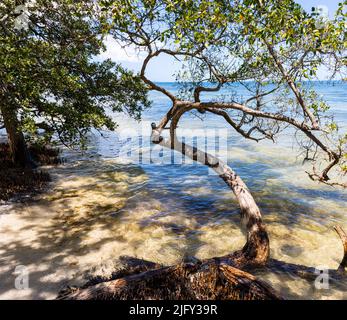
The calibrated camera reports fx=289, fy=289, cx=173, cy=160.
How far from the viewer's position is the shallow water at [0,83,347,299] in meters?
8.46

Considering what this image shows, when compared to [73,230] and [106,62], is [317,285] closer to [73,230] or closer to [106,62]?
[73,230]

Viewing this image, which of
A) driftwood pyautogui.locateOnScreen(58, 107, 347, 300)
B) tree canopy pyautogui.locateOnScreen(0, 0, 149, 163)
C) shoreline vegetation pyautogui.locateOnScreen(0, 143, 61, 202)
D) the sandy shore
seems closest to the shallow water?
the sandy shore

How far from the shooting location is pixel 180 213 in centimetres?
1148

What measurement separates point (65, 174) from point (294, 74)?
40.5 ft

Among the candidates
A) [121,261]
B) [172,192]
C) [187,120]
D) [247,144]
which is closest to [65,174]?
[172,192]

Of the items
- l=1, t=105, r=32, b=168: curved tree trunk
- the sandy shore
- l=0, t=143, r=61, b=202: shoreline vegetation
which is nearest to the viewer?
the sandy shore

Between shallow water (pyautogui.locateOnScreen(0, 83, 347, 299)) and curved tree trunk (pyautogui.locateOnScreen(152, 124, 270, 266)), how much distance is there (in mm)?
631

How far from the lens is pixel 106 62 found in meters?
11.5

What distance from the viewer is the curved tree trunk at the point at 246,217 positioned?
771 centimetres

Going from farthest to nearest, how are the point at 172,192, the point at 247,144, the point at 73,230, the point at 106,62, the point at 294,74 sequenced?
the point at 247,144 → the point at 172,192 → the point at 106,62 → the point at 73,230 → the point at 294,74

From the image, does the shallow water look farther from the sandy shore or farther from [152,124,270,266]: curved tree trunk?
Result: [152,124,270,266]: curved tree trunk

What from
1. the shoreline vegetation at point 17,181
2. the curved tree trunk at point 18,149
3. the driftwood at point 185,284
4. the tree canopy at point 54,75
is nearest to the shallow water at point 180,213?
the shoreline vegetation at point 17,181

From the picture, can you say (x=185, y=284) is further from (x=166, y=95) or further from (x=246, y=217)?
(x=166, y=95)
